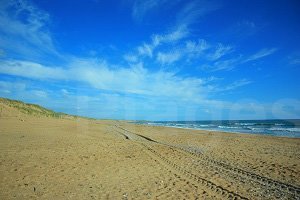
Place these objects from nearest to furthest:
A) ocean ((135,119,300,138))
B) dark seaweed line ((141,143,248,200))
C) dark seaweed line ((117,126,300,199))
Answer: dark seaweed line ((141,143,248,200))
dark seaweed line ((117,126,300,199))
ocean ((135,119,300,138))

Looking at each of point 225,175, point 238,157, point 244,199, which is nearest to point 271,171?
point 225,175

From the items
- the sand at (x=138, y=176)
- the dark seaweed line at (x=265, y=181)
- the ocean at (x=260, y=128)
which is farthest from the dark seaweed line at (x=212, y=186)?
the ocean at (x=260, y=128)

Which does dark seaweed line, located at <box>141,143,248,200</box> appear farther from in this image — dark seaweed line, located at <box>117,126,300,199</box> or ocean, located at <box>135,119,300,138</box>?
ocean, located at <box>135,119,300,138</box>

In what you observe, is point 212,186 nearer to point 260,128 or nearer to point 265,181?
point 265,181

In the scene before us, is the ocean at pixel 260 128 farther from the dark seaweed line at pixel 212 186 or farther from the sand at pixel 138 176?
the dark seaweed line at pixel 212 186

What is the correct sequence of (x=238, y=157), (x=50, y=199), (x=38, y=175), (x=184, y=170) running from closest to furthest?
(x=50, y=199)
(x=38, y=175)
(x=184, y=170)
(x=238, y=157)

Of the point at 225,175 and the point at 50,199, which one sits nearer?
the point at 50,199

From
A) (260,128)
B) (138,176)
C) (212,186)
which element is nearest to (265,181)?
(212,186)

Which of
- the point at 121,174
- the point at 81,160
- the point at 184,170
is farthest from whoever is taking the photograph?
the point at 81,160

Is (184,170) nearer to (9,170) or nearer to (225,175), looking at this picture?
(225,175)

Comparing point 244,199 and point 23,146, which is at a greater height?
point 23,146

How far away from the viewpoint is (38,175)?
8.85m

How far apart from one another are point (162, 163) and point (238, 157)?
5064 millimetres

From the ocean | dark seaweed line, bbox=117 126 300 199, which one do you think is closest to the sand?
dark seaweed line, bbox=117 126 300 199
